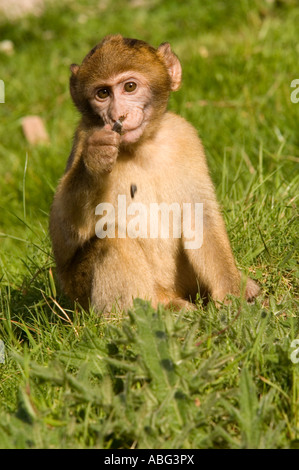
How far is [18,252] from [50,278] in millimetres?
1118

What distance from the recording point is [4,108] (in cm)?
887

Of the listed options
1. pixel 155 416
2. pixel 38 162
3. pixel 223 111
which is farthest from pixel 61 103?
pixel 155 416

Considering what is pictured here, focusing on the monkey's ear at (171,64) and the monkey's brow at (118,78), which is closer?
the monkey's brow at (118,78)

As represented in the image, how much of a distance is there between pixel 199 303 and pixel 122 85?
1330mm

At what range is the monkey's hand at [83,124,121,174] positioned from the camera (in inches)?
146

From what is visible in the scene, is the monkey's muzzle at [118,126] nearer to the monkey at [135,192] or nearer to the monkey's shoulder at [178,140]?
the monkey at [135,192]

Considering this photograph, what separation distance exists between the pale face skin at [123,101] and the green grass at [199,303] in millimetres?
1077

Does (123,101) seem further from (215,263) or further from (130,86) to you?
(215,263)

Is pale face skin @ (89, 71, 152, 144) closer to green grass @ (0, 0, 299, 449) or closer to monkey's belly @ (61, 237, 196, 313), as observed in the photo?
monkey's belly @ (61, 237, 196, 313)

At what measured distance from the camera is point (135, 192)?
4230 mm

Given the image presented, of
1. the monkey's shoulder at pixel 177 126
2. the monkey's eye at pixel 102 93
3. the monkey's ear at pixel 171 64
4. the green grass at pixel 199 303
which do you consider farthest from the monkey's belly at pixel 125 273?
the monkey's ear at pixel 171 64

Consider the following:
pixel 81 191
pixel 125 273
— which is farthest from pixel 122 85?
pixel 125 273

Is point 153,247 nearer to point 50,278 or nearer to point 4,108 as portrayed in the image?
point 50,278

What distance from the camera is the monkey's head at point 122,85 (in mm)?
4008
